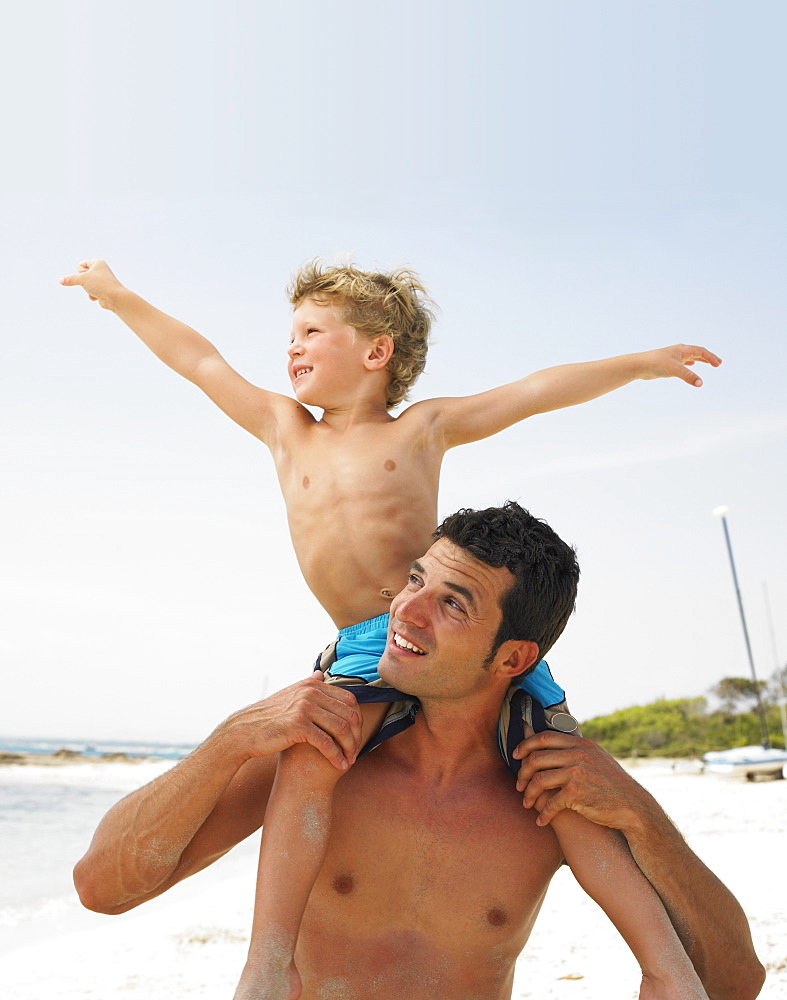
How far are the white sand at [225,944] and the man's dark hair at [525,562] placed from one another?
3.13m

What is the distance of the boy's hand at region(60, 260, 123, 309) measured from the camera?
4.33 metres

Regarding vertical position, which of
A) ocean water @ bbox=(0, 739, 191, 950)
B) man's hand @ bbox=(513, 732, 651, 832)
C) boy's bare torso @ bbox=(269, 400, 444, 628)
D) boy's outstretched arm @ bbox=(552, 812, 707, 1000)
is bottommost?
ocean water @ bbox=(0, 739, 191, 950)

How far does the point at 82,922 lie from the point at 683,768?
25087mm

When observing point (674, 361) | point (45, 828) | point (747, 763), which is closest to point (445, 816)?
point (674, 361)

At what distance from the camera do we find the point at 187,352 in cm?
422

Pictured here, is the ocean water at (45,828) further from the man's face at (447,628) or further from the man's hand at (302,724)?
the man's face at (447,628)

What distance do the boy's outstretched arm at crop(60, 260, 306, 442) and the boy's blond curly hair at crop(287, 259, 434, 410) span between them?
434mm

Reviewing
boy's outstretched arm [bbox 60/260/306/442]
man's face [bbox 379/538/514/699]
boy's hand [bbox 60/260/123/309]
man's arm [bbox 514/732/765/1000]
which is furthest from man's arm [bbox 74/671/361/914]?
boy's hand [bbox 60/260/123/309]

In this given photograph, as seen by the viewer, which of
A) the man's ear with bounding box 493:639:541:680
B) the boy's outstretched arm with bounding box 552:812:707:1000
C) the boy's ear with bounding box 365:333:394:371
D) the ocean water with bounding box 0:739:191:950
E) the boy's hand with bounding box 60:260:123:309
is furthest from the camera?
the ocean water with bounding box 0:739:191:950

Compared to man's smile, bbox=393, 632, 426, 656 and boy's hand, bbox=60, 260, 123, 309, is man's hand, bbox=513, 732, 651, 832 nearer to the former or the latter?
man's smile, bbox=393, 632, 426, 656

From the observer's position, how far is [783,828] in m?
13.2

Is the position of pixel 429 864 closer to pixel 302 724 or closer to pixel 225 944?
pixel 302 724

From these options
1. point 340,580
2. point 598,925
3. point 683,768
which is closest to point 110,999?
point 598,925

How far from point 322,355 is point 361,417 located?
0.30 m
